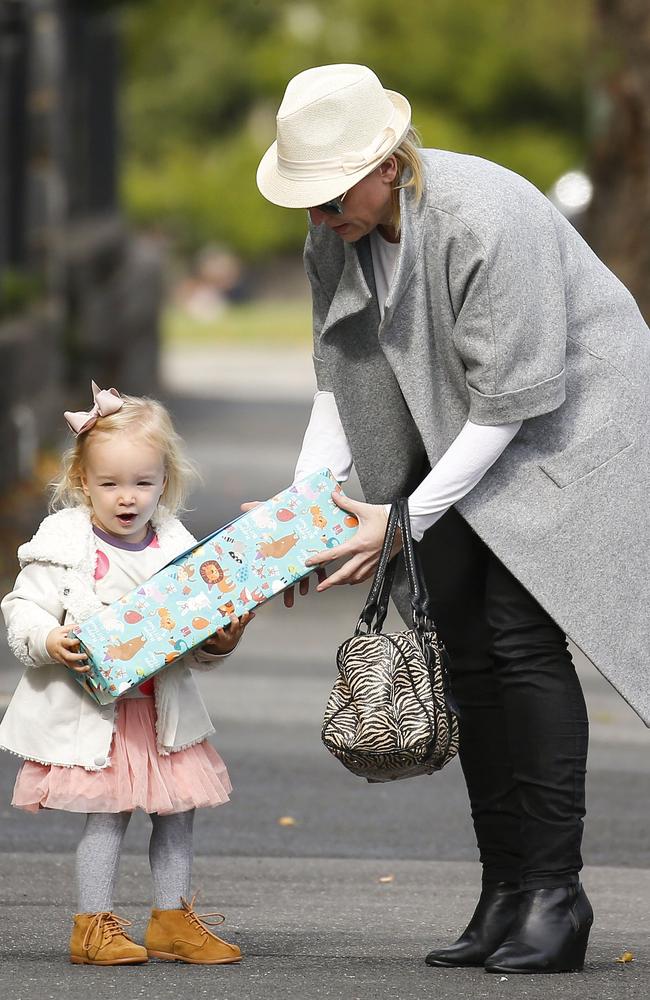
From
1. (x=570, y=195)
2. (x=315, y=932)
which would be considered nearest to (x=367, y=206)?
(x=315, y=932)

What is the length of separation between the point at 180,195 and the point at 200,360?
16.2 metres

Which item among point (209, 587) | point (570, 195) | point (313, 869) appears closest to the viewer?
point (209, 587)

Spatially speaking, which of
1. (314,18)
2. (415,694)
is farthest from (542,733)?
Answer: (314,18)

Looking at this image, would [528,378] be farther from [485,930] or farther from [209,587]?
[485,930]

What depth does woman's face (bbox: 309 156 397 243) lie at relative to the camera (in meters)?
3.86

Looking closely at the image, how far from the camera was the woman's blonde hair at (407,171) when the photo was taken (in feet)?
12.7

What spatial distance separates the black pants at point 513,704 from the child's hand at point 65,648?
0.76 metres

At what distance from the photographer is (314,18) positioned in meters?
41.8

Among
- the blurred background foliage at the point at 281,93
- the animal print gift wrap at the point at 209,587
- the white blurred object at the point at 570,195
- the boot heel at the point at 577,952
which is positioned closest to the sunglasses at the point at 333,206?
the animal print gift wrap at the point at 209,587

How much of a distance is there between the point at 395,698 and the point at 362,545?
0.34 m

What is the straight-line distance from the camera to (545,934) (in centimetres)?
397

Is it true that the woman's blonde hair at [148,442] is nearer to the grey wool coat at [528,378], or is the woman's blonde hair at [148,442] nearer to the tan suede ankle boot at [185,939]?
the grey wool coat at [528,378]

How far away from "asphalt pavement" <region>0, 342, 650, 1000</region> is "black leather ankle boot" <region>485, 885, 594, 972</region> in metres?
0.03

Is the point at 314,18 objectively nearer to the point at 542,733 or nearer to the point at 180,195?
the point at 180,195
